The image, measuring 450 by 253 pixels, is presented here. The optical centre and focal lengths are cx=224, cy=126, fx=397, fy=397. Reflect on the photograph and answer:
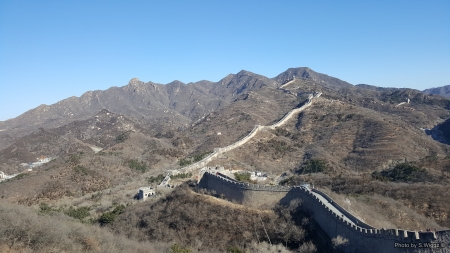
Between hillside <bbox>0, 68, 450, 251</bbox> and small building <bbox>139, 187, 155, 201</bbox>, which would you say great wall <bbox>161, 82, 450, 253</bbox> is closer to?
hillside <bbox>0, 68, 450, 251</bbox>

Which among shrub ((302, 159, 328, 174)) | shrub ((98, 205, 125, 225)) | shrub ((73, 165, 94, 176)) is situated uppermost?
shrub ((73, 165, 94, 176))

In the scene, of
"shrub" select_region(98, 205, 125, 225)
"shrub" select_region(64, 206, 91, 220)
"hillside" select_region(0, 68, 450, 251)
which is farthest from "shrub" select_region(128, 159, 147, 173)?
"shrub" select_region(98, 205, 125, 225)

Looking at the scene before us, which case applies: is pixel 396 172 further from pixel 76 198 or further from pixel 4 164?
pixel 4 164

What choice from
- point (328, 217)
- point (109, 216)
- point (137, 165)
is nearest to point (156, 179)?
point (109, 216)

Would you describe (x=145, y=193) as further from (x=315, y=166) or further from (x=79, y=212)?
(x=315, y=166)

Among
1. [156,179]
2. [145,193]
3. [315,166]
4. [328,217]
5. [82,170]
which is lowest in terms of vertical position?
[145,193]

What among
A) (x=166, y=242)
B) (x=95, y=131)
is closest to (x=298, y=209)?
(x=166, y=242)

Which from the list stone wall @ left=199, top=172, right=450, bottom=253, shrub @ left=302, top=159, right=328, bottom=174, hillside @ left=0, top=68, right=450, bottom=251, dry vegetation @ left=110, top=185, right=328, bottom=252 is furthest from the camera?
shrub @ left=302, top=159, right=328, bottom=174
